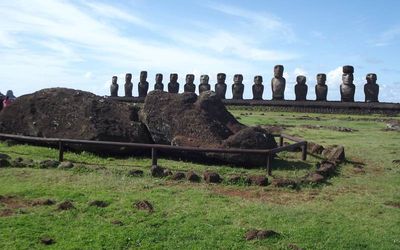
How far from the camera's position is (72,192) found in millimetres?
A: 8227

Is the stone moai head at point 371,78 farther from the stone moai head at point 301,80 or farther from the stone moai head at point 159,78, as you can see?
the stone moai head at point 159,78

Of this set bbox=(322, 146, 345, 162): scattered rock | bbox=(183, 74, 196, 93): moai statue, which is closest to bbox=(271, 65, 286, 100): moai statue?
bbox=(183, 74, 196, 93): moai statue

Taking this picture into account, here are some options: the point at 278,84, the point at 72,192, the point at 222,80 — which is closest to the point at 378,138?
the point at 72,192

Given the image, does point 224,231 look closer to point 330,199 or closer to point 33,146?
point 330,199

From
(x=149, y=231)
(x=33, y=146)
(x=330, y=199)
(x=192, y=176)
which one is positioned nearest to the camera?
(x=149, y=231)

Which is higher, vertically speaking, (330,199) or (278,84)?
(278,84)

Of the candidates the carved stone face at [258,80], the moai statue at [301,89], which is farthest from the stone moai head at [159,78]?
the moai statue at [301,89]

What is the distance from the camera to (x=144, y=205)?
24.5 ft

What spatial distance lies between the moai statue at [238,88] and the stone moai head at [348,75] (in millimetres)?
7998

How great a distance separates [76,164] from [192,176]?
2961 millimetres

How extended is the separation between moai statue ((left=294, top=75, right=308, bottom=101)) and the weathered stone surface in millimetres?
23816

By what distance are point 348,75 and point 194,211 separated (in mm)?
29642

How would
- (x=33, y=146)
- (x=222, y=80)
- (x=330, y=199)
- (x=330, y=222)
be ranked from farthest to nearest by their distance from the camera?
(x=222, y=80), (x=33, y=146), (x=330, y=199), (x=330, y=222)

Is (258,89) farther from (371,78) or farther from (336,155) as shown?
(336,155)
